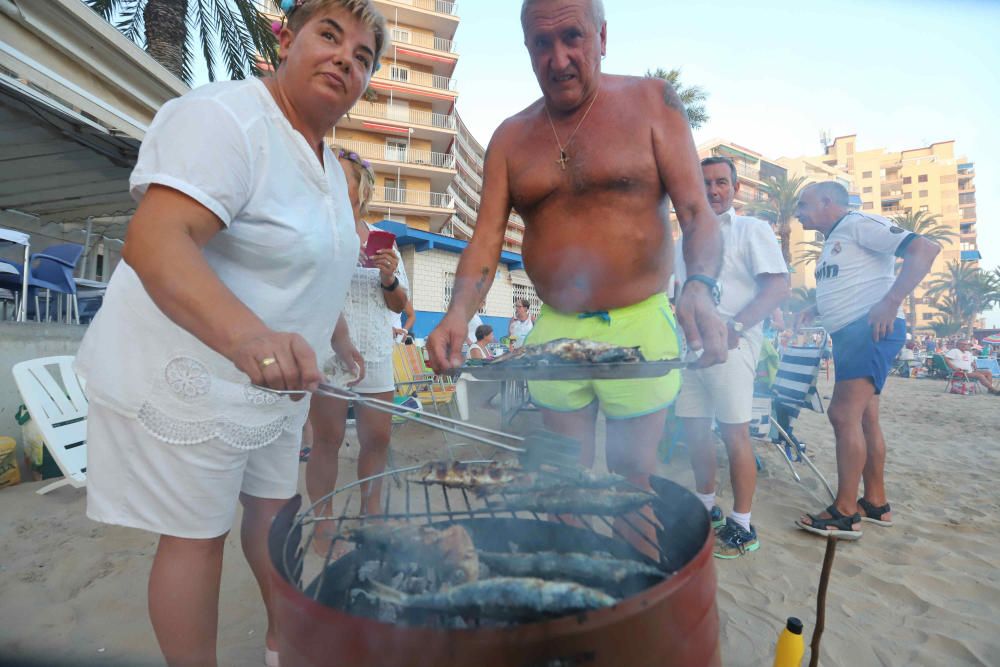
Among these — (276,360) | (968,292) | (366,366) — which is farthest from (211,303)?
(968,292)

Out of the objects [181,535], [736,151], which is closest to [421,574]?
[181,535]

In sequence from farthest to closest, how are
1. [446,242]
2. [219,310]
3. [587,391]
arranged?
1. [446,242]
2. [587,391]
3. [219,310]

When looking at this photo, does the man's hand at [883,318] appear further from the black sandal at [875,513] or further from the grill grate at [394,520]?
the grill grate at [394,520]

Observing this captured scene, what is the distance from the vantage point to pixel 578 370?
4.78 feet

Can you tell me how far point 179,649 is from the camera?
1265 millimetres

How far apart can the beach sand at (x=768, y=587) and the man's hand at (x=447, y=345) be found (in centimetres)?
148

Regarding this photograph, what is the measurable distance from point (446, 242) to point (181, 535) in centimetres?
1677

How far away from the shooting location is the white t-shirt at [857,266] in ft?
10.5

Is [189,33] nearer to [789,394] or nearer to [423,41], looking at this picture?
[789,394]

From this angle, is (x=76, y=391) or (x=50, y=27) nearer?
(x=76, y=391)

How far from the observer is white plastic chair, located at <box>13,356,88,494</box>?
11.0ft

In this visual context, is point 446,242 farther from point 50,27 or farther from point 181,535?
point 181,535

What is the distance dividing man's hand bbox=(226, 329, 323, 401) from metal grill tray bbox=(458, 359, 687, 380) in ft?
1.93

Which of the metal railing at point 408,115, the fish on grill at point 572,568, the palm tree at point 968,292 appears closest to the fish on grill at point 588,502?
the fish on grill at point 572,568
